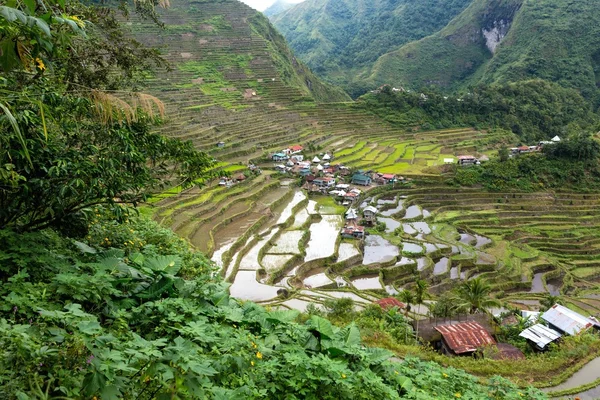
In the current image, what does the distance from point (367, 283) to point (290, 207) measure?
8.33 meters

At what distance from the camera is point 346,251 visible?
19.3m

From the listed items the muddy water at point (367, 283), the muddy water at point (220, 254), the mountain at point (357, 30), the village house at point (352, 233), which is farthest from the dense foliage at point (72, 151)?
the mountain at point (357, 30)

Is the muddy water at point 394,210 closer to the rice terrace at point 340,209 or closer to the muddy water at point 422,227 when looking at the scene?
the rice terrace at point 340,209

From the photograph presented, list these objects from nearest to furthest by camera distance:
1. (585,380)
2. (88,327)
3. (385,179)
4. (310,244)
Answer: (88,327)
(585,380)
(310,244)
(385,179)

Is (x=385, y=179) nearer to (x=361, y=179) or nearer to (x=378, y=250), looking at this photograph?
(x=361, y=179)

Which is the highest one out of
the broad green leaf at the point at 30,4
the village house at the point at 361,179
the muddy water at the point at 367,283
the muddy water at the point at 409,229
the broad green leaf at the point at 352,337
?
the broad green leaf at the point at 30,4

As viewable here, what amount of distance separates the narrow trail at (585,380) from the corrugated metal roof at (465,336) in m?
2.88

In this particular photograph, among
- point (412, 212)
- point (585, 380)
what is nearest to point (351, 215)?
point (412, 212)

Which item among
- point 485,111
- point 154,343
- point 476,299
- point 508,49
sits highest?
point 508,49

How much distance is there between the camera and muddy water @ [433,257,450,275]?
18.5 m

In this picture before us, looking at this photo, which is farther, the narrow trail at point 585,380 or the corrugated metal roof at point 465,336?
the corrugated metal roof at point 465,336

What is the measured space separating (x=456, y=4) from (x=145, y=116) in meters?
121

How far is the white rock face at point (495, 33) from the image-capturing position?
257 feet

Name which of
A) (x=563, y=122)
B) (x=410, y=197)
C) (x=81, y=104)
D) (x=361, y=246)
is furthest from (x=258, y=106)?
(x=81, y=104)
